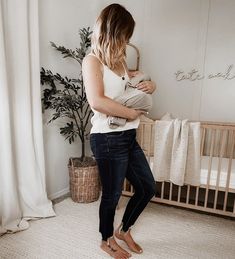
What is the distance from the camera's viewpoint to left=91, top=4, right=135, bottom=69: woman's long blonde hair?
1.23 metres

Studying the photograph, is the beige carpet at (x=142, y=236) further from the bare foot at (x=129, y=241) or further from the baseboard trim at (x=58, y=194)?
the baseboard trim at (x=58, y=194)

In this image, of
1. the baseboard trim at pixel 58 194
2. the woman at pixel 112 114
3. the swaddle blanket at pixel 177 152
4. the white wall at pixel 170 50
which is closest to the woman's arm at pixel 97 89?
the woman at pixel 112 114

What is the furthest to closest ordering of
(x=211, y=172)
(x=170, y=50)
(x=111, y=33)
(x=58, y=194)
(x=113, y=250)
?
(x=170, y=50)
(x=58, y=194)
(x=211, y=172)
(x=113, y=250)
(x=111, y=33)

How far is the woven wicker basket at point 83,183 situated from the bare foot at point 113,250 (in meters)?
0.82

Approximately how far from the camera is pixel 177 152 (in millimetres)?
2043

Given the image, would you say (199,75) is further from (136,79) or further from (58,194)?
(58,194)

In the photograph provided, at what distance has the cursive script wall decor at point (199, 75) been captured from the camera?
7.96ft

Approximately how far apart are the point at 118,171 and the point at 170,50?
1.71 metres

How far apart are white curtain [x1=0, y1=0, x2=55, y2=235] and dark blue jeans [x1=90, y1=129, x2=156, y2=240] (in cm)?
75

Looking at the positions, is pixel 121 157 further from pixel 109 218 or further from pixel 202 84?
pixel 202 84

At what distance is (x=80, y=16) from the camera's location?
2568mm

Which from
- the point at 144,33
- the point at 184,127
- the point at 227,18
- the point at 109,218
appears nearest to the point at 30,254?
the point at 109,218

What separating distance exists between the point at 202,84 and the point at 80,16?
4.42ft

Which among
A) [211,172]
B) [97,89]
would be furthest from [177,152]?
[97,89]
